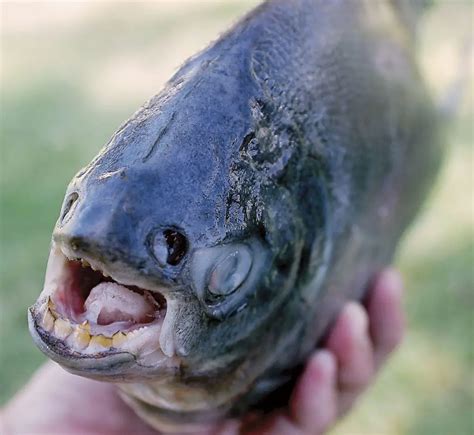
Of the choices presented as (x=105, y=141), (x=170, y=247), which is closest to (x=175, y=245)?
(x=170, y=247)

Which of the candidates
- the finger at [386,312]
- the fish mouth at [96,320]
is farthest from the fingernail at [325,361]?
the fish mouth at [96,320]

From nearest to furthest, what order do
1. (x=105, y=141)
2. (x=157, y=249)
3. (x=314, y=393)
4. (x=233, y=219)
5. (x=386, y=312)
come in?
(x=157, y=249) → (x=233, y=219) → (x=314, y=393) → (x=386, y=312) → (x=105, y=141)

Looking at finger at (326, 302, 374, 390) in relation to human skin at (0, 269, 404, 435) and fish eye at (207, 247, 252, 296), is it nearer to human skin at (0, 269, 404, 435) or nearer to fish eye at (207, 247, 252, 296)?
human skin at (0, 269, 404, 435)

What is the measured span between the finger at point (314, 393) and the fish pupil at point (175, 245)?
64 centimetres

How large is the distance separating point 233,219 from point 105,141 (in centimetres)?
383

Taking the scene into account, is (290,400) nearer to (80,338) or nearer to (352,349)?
(352,349)

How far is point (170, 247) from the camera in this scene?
39.6 inches

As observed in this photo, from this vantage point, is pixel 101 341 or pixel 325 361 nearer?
pixel 101 341

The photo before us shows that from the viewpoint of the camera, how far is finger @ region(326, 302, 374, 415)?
1645 mm

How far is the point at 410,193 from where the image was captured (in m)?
1.90

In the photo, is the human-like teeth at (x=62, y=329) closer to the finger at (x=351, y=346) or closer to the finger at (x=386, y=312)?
the finger at (x=351, y=346)

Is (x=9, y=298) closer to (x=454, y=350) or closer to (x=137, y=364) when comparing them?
→ (x=454, y=350)

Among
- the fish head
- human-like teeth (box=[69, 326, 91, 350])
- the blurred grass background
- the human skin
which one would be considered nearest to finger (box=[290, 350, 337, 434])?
the human skin

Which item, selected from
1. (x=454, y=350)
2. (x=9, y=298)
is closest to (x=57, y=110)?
(x=9, y=298)
